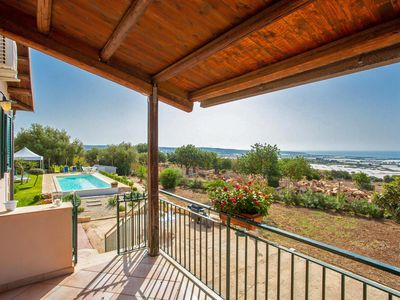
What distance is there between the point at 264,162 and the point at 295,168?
2.07 m

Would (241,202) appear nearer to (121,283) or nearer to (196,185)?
(121,283)

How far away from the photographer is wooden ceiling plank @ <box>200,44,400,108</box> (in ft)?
4.41

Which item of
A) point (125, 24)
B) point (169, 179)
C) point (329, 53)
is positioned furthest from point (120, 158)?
point (329, 53)

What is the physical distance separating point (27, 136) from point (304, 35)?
24247 millimetres

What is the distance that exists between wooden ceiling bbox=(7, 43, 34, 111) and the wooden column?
2780 mm

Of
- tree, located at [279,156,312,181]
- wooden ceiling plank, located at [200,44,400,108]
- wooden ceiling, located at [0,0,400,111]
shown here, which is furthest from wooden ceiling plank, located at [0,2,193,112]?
tree, located at [279,156,312,181]

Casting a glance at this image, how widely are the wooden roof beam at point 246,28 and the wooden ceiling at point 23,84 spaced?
138 inches

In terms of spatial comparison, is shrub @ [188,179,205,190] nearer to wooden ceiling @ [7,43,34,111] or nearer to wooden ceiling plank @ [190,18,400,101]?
wooden ceiling @ [7,43,34,111]

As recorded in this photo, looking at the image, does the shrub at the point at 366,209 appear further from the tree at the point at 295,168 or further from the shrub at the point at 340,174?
the shrub at the point at 340,174

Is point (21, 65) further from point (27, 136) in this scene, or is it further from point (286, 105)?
point (27, 136)

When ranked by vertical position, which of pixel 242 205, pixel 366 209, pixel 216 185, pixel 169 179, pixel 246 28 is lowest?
pixel 366 209

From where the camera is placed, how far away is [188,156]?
22203 mm

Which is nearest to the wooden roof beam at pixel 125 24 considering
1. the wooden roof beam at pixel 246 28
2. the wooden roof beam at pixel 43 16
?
the wooden roof beam at pixel 43 16

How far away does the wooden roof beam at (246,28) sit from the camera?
1.20 meters
